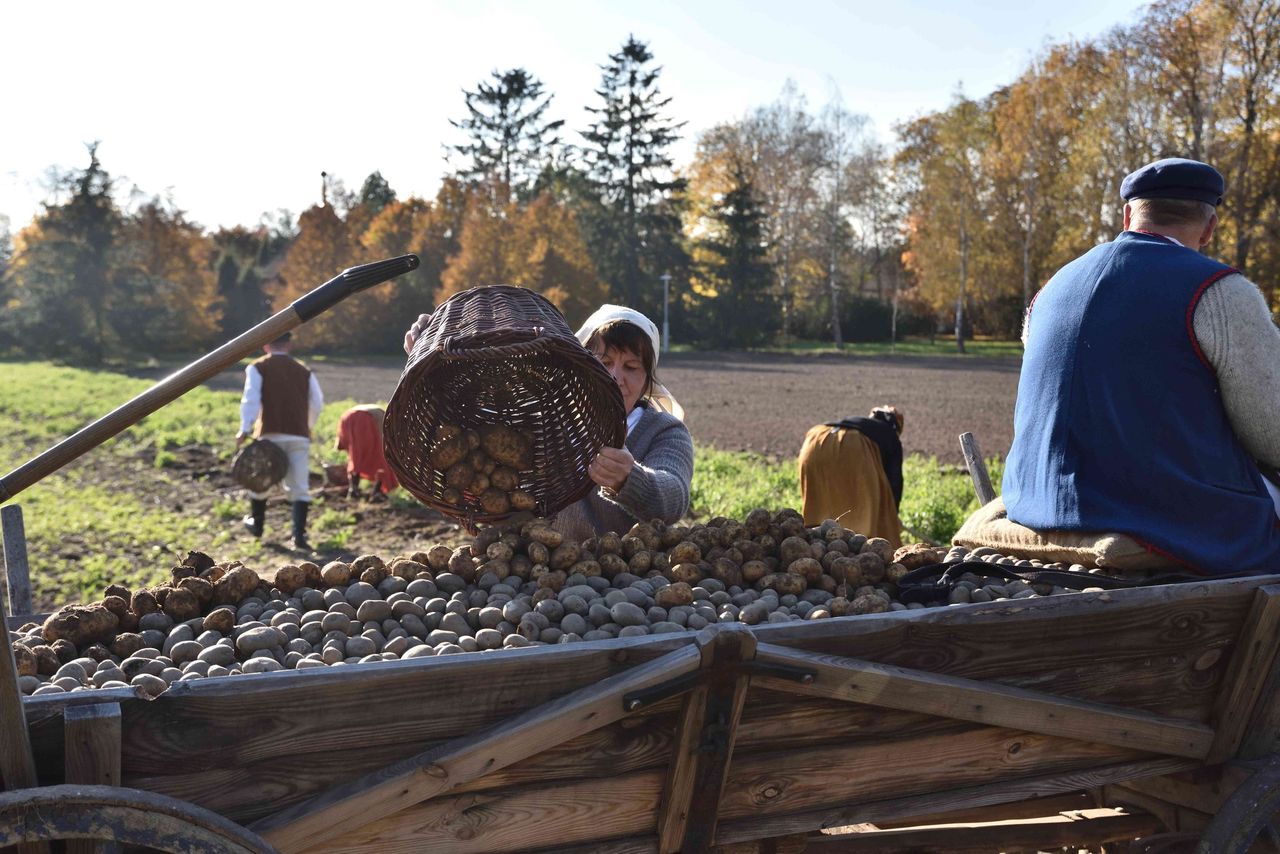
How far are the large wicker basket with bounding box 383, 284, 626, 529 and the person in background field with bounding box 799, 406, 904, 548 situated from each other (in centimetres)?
321

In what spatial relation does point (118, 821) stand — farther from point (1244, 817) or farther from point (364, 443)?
point (364, 443)

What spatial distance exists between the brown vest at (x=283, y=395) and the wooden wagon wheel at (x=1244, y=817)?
825cm

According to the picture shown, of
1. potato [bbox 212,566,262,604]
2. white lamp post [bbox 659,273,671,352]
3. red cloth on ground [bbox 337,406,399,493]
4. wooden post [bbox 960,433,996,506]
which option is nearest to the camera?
potato [bbox 212,566,262,604]

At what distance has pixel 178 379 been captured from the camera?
6.88 feet

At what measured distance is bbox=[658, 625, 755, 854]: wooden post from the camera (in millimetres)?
2031

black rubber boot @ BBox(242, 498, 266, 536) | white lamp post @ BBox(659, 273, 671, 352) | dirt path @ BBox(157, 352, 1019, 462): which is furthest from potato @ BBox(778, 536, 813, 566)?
white lamp post @ BBox(659, 273, 671, 352)

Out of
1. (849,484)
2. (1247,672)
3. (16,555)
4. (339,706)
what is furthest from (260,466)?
(1247,672)

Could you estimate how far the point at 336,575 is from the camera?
9.50ft

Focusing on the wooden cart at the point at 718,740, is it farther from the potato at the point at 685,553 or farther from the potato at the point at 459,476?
the potato at the point at 459,476

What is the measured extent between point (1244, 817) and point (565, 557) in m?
1.81

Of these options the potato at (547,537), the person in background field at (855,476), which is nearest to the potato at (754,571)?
the potato at (547,537)

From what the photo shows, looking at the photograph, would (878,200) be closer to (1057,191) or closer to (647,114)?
(647,114)

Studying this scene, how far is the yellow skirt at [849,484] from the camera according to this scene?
657 centimetres

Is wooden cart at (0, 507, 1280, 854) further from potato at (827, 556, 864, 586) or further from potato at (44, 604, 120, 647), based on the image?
potato at (44, 604, 120, 647)
